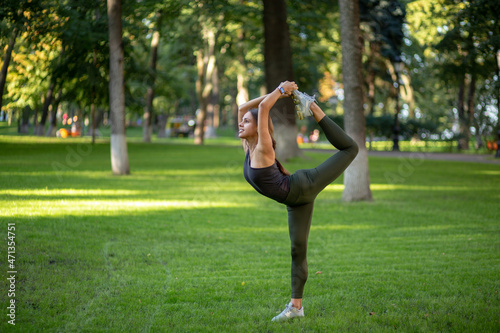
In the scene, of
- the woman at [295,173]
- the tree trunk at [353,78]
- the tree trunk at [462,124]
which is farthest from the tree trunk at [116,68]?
the tree trunk at [462,124]

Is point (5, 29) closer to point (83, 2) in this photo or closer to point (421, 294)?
point (83, 2)

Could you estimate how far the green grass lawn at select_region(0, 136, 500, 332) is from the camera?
5297 millimetres

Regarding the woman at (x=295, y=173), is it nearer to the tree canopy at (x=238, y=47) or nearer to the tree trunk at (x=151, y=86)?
the tree canopy at (x=238, y=47)

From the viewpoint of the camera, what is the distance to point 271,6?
23969mm

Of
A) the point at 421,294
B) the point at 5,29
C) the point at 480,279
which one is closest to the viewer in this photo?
the point at 421,294

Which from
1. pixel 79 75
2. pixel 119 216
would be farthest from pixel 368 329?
pixel 79 75

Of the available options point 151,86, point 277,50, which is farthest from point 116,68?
point 151,86

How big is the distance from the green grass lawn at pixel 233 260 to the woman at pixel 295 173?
0.89 metres

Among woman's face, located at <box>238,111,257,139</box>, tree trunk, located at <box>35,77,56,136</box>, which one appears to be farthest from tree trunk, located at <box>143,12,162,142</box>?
woman's face, located at <box>238,111,257,139</box>

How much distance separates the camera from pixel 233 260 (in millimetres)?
7891

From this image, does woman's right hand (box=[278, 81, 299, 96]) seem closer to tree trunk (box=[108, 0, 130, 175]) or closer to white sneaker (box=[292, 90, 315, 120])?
white sneaker (box=[292, 90, 315, 120])

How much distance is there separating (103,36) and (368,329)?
2045 centimetres

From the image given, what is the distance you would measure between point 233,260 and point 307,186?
3430 mm

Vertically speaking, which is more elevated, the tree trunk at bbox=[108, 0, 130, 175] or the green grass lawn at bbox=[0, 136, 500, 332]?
the tree trunk at bbox=[108, 0, 130, 175]
